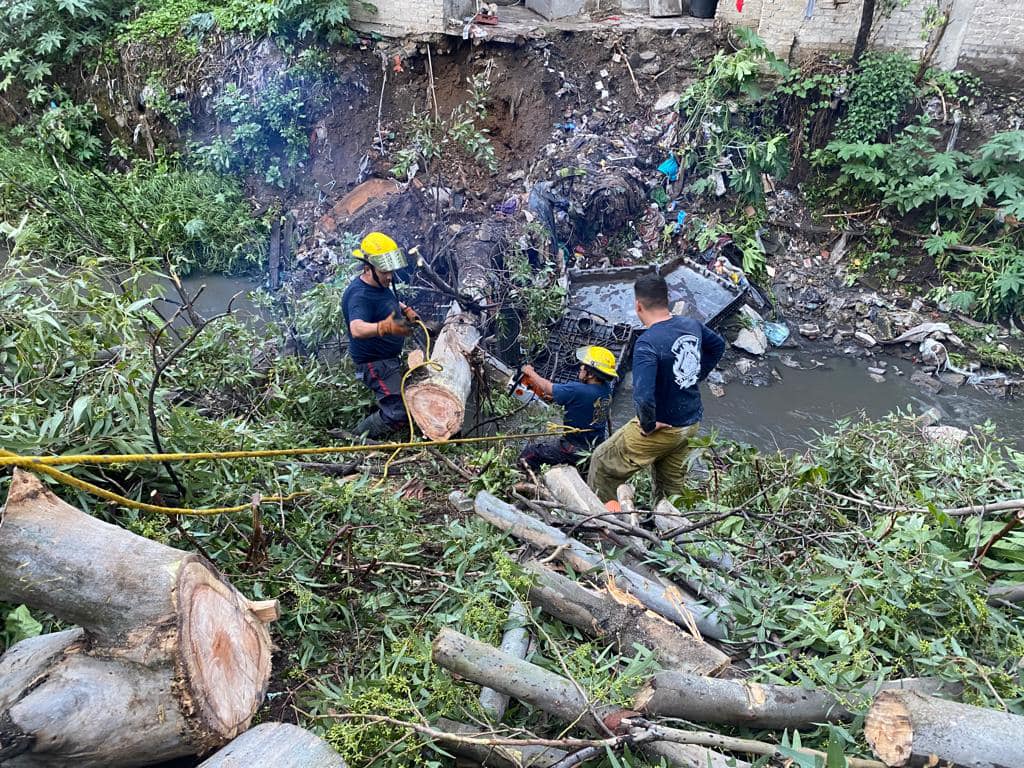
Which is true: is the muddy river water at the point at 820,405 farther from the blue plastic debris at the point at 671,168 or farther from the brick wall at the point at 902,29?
the brick wall at the point at 902,29

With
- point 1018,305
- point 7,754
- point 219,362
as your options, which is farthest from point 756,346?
point 7,754

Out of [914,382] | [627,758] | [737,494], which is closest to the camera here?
[627,758]

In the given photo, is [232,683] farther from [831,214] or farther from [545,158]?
[831,214]

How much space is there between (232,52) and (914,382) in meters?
8.30

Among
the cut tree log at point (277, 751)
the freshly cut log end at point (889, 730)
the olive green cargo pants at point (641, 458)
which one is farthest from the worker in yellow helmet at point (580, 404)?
the freshly cut log end at point (889, 730)

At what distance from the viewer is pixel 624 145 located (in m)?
7.69

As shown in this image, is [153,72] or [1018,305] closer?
[1018,305]

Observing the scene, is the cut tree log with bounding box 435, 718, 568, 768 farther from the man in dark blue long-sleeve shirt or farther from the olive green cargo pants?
the olive green cargo pants

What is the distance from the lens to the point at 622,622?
233 cm

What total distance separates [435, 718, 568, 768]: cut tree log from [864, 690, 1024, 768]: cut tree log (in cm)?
84

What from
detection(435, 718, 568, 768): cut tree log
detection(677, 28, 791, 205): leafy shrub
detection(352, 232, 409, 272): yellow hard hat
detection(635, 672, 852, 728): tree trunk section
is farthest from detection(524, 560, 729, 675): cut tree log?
detection(677, 28, 791, 205): leafy shrub

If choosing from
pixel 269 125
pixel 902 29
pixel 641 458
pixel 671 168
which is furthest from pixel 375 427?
pixel 902 29

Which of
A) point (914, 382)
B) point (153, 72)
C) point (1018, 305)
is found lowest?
point (914, 382)

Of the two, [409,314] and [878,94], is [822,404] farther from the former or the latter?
[409,314]
